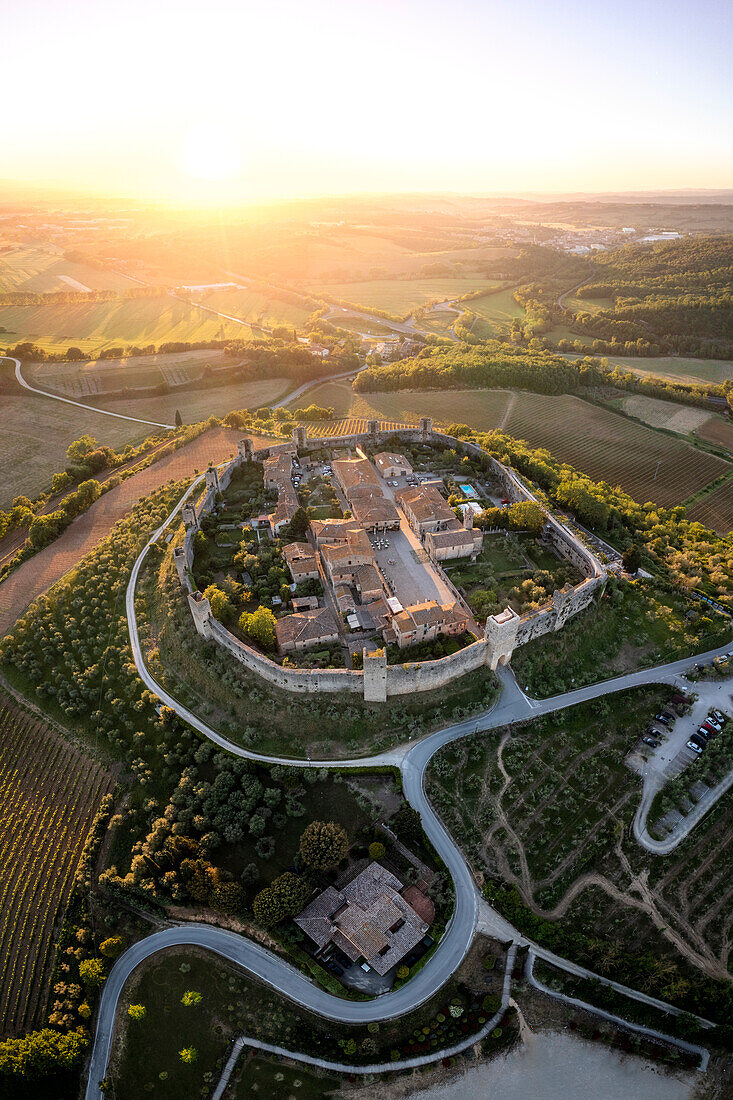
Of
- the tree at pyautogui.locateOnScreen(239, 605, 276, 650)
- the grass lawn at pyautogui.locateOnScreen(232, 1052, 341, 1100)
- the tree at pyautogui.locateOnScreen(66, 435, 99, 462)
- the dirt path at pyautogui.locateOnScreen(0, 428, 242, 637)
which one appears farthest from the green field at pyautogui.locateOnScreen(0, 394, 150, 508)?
the grass lawn at pyautogui.locateOnScreen(232, 1052, 341, 1100)

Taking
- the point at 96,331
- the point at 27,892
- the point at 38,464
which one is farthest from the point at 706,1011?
the point at 96,331

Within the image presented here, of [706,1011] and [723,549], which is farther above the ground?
[723,549]

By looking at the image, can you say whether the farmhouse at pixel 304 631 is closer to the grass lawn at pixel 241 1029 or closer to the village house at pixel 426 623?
the village house at pixel 426 623

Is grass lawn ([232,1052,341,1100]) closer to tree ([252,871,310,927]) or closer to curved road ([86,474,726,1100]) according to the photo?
curved road ([86,474,726,1100])

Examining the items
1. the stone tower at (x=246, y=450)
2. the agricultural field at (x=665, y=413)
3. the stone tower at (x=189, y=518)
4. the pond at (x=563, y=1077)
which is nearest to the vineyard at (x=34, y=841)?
the stone tower at (x=189, y=518)

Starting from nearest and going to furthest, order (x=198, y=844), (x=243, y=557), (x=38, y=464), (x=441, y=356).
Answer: (x=198, y=844), (x=243, y=557), (x=38, y=464), (x=441, y=356)

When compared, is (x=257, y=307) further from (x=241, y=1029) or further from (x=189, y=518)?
(x=241, y=1029)

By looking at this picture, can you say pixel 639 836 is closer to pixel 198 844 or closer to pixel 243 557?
pixel 198 844
